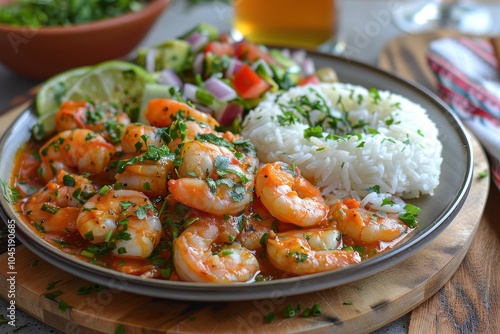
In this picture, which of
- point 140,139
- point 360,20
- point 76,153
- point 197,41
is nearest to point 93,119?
point 76,153

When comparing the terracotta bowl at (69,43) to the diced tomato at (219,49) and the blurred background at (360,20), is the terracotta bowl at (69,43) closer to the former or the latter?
the blurred background at (360,20)

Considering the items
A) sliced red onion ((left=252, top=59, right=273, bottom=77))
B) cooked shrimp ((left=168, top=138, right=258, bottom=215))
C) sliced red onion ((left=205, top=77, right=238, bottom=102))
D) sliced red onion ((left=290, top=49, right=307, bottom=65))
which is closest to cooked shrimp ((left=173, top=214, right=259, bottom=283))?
cooked shrimp ((left=168, top=138, right=258, bottom=215))

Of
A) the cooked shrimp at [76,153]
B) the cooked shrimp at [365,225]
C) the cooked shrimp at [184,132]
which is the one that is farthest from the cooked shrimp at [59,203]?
the cooked shrimp at [365,225]

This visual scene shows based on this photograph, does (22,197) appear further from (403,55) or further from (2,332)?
(403,55)

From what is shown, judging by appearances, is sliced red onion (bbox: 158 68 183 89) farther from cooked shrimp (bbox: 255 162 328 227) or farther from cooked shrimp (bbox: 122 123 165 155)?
cooked shrimp (bbox: 255 162 328 227)

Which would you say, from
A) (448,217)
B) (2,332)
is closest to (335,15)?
(448,217)

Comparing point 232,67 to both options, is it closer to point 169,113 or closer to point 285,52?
point 285,52
